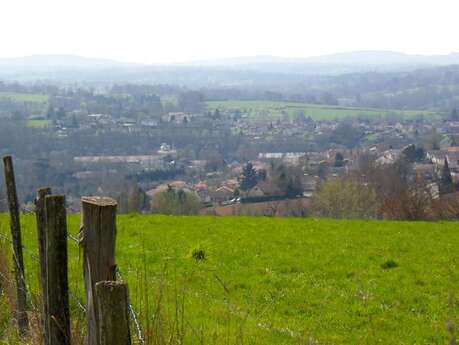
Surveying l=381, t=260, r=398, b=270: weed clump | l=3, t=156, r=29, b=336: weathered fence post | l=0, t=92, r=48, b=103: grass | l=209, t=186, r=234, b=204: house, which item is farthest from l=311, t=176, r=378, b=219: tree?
l=0, t=92, r=48, b=103: grass

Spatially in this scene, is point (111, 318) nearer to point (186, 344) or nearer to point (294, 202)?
point (186, 344)

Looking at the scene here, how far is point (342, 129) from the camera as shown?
129 m

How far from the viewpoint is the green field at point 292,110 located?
160625mm

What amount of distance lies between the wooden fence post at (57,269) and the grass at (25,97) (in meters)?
158

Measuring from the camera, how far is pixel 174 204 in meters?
46.0

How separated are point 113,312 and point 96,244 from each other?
84 cm

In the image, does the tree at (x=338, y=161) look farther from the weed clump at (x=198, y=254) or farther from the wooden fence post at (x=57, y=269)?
the wooden fence post at (x=57, y=269)

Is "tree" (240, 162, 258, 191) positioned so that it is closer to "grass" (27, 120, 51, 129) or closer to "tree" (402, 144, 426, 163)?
"tree" (402, 144, 426, 163)

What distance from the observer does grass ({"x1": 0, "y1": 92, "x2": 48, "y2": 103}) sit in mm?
158375

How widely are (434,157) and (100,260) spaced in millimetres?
79414

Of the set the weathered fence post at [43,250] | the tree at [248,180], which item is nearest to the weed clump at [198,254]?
the weathered fence post at [43,250]

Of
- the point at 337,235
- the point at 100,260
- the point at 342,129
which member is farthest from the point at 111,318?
the point at 342,129

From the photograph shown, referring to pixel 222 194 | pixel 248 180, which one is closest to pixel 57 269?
pixel 222 194

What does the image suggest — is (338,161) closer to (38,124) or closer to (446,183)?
(446,183)
